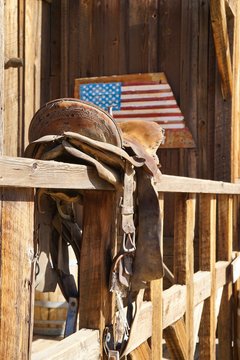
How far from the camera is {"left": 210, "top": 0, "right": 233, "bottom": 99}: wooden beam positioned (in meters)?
5.95

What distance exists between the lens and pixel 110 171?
2602mm

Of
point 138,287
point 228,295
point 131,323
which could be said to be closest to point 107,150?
point 138,287

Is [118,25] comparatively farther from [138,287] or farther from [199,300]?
[138,287]

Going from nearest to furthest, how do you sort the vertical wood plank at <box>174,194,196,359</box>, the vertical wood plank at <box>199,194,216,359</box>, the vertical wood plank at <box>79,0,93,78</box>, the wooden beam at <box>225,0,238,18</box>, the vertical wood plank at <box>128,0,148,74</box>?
the vertical wood plank at <box>174,194,196,359</box> → the vertical wood plank at <box>199,194,216,359</box> → the wooden beam at <box>225,0,238,18</box> → the vertical wood plank at <box>128,0,148,74</box> → the vertical wood plank at <box>79,0,93,78</box>

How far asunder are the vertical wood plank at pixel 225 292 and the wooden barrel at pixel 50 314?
5.35 ft

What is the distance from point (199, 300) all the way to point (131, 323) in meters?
1.56

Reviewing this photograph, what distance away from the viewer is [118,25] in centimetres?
676

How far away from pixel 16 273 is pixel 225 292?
3964 millimetres

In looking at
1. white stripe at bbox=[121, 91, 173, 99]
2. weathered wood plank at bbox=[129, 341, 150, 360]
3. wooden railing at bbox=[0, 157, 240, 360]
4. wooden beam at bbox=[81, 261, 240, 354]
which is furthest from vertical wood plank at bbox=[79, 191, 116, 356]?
white stripe at bbox=[121, 91, 173, 99]

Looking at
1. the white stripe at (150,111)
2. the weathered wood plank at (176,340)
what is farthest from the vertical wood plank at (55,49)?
the weathered wood plank at (176,340)

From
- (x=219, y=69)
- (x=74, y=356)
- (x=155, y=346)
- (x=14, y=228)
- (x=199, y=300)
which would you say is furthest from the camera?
(x=219, y=69)

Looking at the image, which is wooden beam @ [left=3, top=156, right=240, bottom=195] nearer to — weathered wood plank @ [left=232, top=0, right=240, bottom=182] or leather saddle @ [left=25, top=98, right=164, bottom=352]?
leather saddle @ [left=25, top=98, right=164, bottom=352]

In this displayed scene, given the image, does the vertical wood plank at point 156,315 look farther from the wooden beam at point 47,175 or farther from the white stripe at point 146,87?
the white stripe at point 146,87

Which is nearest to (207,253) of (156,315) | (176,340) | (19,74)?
(176,340)
